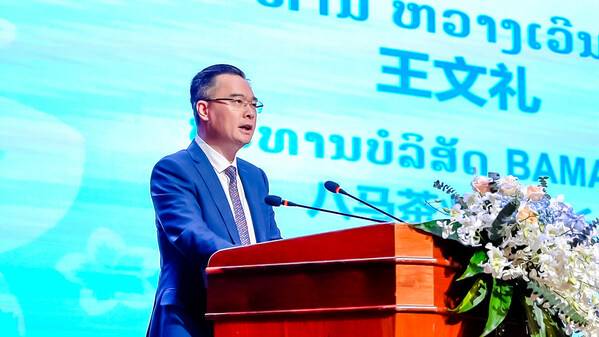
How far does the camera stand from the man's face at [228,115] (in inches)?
145

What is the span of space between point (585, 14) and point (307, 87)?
1.47 metres

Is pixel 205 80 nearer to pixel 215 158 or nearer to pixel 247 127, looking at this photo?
pixel 247 127

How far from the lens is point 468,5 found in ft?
15.8

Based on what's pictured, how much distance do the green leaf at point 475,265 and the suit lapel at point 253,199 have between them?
4.00 ft

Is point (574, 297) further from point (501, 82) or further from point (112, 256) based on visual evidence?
point (501, 82)

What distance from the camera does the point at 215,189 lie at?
335 cm

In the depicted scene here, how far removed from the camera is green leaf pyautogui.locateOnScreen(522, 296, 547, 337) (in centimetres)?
226

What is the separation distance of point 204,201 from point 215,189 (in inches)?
3.0

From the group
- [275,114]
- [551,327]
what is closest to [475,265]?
[551,327]

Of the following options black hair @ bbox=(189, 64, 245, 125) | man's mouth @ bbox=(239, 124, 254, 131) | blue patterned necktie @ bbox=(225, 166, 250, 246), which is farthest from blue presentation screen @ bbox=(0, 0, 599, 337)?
blue patterned necktie @ bbox=(225, 166, 250, 246)

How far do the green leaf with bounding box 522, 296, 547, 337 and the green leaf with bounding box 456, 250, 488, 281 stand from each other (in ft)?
0.39

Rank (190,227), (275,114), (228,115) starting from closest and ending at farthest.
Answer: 1. (190,227)
2. (228,115)
3. (275,114)

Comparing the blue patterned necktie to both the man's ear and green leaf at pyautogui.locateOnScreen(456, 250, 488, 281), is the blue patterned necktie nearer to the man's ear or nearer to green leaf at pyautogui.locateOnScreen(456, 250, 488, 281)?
the man's ear

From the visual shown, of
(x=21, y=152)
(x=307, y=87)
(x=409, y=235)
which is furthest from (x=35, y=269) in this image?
(x=409, y=235)
